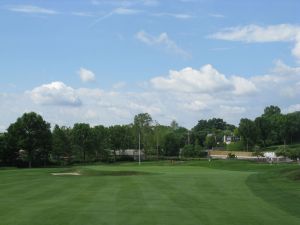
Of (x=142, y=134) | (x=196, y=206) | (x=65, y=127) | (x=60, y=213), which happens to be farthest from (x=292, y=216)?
(x=142, y=134)

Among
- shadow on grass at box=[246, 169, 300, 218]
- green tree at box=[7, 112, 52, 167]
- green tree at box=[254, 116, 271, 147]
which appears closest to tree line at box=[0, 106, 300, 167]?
green tree at box=[7, 112, 52, 167]

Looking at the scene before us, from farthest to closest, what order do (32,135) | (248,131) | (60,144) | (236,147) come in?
(236,147), (248,131), (60,144), (32,135)

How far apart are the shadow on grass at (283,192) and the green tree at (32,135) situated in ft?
248

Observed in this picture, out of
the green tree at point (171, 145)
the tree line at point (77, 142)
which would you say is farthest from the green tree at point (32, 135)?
the green tree at point (171, 145)

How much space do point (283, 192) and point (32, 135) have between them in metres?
Result: 85.5

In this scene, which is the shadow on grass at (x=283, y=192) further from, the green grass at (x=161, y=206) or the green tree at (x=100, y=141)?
the green tree at (x=100, y=141)

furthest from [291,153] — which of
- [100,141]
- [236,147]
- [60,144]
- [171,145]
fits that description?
[236,147]

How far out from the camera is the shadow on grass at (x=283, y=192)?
21.5 metres

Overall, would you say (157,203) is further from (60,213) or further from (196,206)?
(60,213)

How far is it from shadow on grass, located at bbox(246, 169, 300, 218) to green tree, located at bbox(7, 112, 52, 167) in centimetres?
7562

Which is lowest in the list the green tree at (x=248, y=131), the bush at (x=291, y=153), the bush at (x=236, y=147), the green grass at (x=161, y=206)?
the green grass at (x=161, y=206)

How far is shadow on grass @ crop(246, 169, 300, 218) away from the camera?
70.6ft

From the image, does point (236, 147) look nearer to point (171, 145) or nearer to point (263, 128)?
point (263, 128)

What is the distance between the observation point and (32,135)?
107 meters
